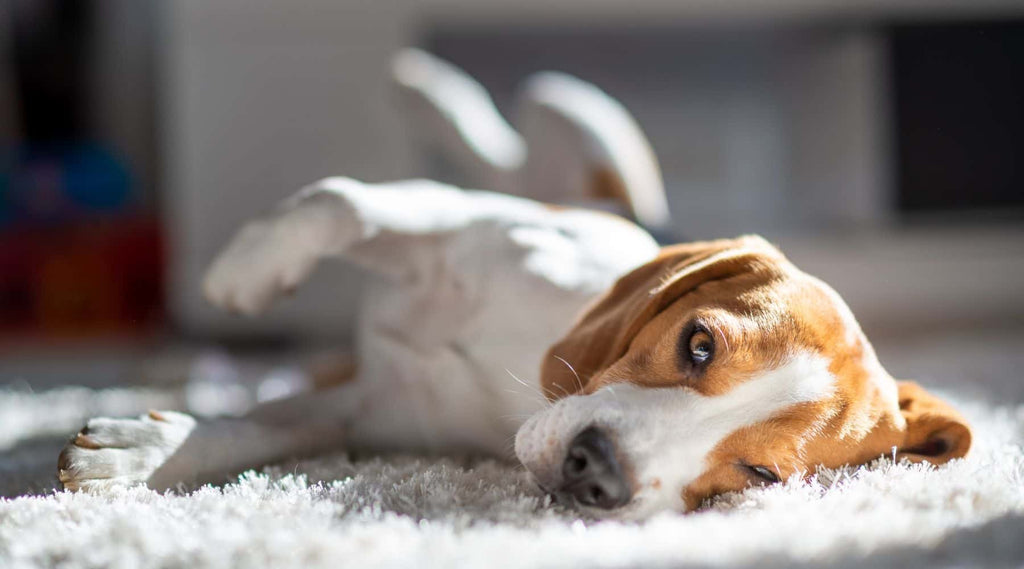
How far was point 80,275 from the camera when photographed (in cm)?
445

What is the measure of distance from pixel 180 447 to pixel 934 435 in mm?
1164

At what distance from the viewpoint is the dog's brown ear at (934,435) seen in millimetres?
1510

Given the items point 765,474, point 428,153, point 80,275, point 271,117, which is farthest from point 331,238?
point 80,275

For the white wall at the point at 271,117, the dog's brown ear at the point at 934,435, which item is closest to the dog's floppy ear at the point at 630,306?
the dog's brown ear at the point at 934,435

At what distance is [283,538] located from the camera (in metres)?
1.06

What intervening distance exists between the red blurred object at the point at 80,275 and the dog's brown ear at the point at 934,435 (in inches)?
138

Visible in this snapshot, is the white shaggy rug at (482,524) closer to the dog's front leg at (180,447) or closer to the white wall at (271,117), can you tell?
the dog's front leg at (180,447)

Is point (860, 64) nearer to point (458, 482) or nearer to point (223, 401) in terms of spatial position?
point (223, 401)

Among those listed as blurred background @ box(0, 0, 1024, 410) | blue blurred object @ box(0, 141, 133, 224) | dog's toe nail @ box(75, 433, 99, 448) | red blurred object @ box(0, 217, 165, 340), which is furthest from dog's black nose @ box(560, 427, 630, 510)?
blue blurred object @ box(0, 141, 133, 224)

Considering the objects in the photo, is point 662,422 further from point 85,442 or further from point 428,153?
point 428,153

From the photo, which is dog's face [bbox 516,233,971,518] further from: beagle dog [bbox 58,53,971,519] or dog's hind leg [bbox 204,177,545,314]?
dog's hind leg [bbox 204,177,545,314]

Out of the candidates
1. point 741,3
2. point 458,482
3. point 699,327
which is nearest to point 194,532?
point 458,482

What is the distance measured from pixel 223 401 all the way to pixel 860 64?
333 centimetres

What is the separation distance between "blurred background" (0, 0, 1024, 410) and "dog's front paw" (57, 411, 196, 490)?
149 centimetres
